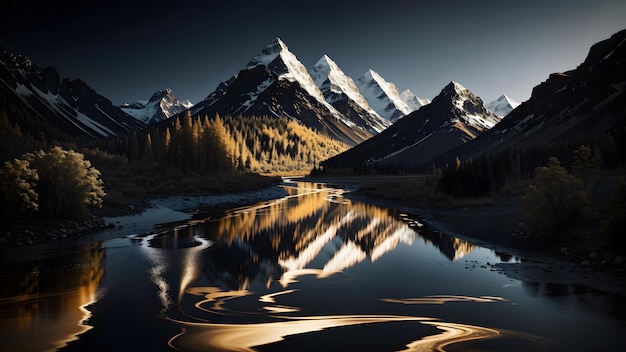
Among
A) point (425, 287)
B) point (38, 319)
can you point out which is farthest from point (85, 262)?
point (425, 287)

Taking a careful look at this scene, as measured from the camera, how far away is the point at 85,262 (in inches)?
837

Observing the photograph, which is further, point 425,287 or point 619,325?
point 425,287

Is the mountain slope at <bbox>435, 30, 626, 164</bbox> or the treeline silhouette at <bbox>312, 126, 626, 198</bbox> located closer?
the treeline silhouette at <bbox>312, 126, 626, 198</bbox>

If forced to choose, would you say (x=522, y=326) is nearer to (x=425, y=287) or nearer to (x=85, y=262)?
(x=425, y=287)

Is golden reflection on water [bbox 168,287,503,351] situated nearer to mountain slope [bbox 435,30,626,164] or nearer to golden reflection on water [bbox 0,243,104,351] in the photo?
golden reflection on water [bbox 0,243,104,351]

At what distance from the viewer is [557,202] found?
24812 millimetres

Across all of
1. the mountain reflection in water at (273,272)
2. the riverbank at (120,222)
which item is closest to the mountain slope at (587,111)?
the riverbank at (120,222)

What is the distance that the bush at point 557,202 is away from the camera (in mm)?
24328

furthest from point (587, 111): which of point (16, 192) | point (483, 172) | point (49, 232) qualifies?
point (16, 192)

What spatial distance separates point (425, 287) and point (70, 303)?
46.3 ft

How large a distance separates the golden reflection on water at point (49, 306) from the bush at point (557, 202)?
993 inches

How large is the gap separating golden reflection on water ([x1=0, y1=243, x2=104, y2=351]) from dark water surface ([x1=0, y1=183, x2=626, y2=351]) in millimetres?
56

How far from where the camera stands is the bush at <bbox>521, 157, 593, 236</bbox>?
79.8ft

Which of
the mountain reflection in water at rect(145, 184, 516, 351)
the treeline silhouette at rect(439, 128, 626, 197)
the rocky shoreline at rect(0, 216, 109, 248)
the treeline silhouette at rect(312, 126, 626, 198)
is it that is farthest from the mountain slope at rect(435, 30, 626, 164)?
the rocky shoreline at rect(0, 216, 109, 248)
